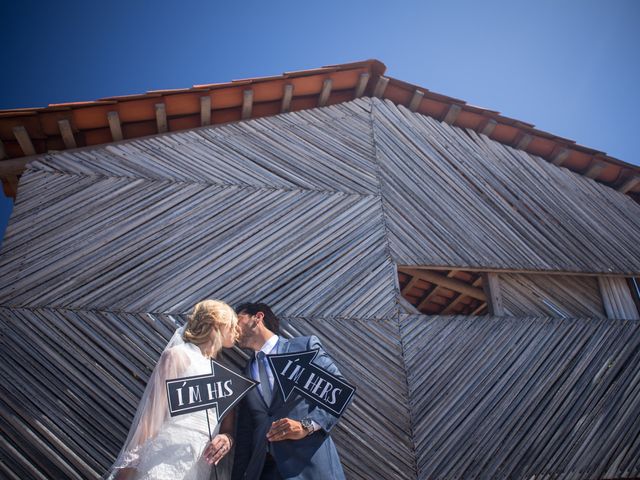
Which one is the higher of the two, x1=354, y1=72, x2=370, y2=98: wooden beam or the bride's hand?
x1=354, y1=72, x2=370, y2=98: wooden beam

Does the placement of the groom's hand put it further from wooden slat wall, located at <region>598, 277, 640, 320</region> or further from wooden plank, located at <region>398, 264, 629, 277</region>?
wooden slat wall, located at <region>598, 277, 640, 320</region>

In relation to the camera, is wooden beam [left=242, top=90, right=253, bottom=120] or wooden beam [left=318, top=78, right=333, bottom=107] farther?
wooden beam [left=318, top=78, right=333, bottom=107]

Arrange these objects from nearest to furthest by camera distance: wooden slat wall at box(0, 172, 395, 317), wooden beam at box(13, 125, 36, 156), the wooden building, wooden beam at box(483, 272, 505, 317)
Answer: the wooden building, wooden slat wall at box(0, 172, 395, 317), wooden beam at box(13, 125, 36, 156), wooden beam at box(483, 272, 505, 317)

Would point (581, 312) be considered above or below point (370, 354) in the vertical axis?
above

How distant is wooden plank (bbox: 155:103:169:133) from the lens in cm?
603

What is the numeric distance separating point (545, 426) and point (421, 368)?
1497mm

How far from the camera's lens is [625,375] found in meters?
6.05

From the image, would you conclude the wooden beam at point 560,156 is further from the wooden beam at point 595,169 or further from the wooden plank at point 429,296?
the wooden plank at point 429,296

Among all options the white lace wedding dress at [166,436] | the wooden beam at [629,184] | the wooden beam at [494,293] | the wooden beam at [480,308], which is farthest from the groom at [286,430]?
the wooden beam at [629,184]

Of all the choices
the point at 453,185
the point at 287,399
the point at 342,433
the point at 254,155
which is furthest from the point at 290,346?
the point at 453,185

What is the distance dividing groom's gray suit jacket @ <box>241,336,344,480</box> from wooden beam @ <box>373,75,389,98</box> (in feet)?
15.8

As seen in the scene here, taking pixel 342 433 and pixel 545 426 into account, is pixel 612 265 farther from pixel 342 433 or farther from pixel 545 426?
pixel 342 433

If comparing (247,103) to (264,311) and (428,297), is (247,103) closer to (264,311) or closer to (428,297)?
(264,311)

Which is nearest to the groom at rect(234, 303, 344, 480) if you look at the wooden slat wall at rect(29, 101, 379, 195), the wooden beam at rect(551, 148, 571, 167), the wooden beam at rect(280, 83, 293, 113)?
the wooden slat wall at rect(29, 101, 379, 195)
